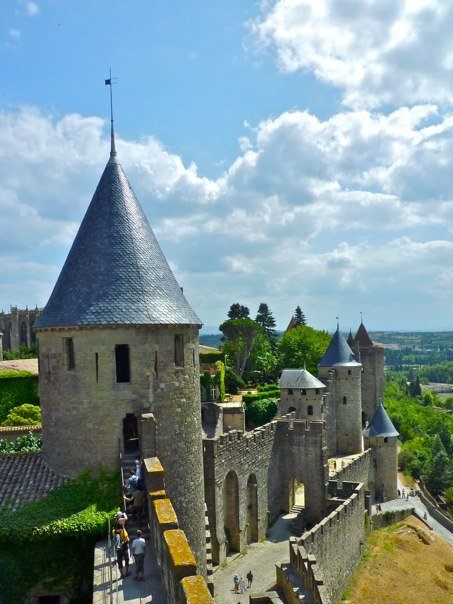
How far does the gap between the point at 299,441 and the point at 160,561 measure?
22.8 m

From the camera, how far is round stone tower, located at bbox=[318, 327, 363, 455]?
45.7 meters

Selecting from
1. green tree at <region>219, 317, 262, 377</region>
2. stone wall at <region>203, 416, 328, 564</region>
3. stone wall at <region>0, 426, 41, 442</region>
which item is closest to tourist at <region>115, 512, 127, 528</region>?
stone wall at <region>203, 416, 328, 564</region>

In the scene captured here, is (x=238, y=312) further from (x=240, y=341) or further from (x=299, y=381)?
(x=299, y=381)

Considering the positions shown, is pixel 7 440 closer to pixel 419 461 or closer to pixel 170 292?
pixel 170 292

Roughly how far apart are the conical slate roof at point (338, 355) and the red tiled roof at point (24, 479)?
3322cm

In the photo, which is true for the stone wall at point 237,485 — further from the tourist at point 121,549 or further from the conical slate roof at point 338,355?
the conical slate roof at point 338,355

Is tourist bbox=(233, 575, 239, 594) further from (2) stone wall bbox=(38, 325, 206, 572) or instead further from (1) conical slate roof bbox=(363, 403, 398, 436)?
(1) conical slate roof bbox=(363, 403, 398, 436)

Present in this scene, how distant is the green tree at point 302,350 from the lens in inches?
2422

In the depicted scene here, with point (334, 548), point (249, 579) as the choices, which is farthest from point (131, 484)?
point (334, 548)

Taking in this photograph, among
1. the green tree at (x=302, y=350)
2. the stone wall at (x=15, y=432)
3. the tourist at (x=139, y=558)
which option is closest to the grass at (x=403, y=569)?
the stone wall at (x=15, y=432)

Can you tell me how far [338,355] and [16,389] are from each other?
84.8 feet

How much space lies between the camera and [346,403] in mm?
45969

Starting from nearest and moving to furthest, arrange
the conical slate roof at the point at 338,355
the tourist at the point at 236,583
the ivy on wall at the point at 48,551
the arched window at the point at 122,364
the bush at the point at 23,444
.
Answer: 1. the ivy on wall at the point at 48,551
2. the arched window at the point at 122,364
3. the tourist at the point at 236,583
4. the bush at the point at 23,444
5. the conical slate roof at the point at 338,355

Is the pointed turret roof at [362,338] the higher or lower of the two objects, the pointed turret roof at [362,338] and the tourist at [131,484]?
the higher
